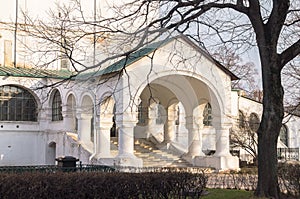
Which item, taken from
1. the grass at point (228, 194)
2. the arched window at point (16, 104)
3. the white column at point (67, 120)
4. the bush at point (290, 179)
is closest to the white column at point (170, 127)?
the white column at point (67, 120)

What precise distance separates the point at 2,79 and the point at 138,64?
1110 centimetres

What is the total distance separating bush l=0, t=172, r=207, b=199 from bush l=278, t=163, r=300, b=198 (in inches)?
127

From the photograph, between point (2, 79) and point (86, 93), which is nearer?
point (86, 93)

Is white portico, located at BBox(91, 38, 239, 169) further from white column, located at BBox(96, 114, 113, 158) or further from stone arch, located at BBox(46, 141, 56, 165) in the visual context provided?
stone arch, located at BBox(46, 141, 56, 165)

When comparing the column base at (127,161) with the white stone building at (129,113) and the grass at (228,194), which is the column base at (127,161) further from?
the grass at (228,194)

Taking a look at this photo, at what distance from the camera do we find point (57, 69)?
120 ft

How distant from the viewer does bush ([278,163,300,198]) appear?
549 inches

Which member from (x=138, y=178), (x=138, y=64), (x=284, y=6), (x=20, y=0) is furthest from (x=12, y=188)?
(x=20, y=0)

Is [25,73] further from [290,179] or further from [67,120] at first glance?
[290,179]

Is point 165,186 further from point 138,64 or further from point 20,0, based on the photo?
point 20,0

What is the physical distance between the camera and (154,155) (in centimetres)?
2942

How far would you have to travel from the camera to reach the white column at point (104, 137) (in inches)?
1024

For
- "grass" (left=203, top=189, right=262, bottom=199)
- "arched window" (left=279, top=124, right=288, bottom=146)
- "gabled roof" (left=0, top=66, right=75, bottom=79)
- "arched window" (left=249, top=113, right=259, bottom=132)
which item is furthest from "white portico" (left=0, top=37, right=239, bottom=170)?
"arched window" (left=279, top=124, right=288, bottom=146)

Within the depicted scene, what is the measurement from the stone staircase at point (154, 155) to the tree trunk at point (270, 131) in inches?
555
